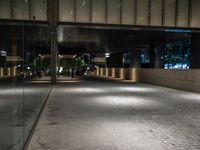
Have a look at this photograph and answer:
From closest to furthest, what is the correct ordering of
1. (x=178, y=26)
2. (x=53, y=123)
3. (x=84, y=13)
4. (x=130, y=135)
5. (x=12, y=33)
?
1. (x=12, y=33)
2. (x=130, y=135)
3. (x=53, y=123)
4. (x=84, y=13)
5. (x=178, y=26)

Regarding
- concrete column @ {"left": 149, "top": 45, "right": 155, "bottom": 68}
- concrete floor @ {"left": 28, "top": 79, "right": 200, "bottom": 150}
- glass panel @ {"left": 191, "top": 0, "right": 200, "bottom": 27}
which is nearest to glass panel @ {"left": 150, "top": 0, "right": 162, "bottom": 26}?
glass panel @ {"left": 191, "top": 0, "right": 200, "bottom": 27}

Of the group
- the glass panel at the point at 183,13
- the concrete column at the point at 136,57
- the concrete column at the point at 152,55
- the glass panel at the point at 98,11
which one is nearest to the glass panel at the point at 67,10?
the glass panel at the point at 98,11

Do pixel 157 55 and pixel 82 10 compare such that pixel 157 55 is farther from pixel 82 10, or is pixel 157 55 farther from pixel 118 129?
pixel 118 129

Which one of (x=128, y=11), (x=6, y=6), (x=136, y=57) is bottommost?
→ (x=6, y=6)

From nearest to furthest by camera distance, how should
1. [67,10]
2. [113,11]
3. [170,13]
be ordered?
1. [67,10]
2. [113,11]
3. [170,13]

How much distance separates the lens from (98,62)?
9000 cm

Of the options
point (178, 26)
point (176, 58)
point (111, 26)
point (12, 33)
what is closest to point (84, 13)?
point (111, 26)

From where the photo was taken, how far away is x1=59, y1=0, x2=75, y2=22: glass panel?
31047mm

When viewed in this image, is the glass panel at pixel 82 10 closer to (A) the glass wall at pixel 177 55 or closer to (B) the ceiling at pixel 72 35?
(B) the ceiling at pixel 72 35

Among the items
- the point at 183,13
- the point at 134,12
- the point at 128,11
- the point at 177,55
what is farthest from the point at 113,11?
the point at 177,55

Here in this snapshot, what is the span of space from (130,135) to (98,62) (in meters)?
81.4

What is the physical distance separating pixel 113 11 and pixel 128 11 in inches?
59.9

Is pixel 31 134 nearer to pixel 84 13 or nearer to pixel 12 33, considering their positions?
pixel 12 33

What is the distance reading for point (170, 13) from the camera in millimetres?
33000
